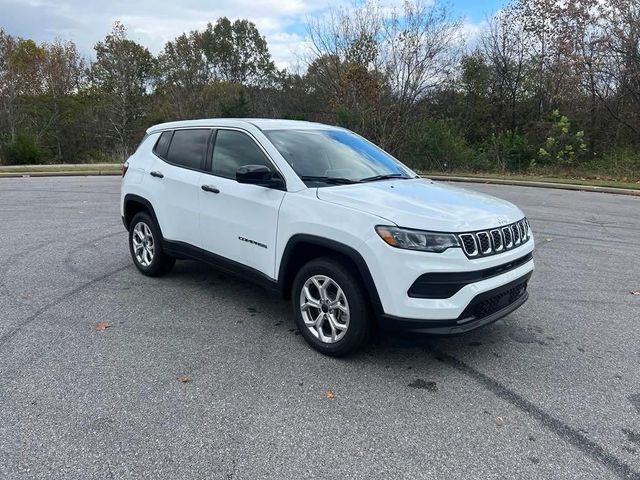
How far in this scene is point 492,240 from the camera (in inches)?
137

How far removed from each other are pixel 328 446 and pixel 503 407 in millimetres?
1218

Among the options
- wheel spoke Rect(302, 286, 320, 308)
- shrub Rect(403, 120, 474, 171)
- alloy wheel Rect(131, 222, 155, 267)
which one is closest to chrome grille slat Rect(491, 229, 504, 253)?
wheel spoke Rect(302, 286, 320, 308)

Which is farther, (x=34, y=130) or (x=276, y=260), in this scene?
(x=34, y=130)

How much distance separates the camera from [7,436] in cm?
278

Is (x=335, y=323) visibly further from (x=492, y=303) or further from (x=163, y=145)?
(x=163, y=145)

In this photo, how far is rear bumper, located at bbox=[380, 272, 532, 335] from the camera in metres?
3.31

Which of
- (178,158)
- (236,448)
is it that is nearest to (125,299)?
(178,158)

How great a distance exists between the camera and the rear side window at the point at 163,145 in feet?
17.9

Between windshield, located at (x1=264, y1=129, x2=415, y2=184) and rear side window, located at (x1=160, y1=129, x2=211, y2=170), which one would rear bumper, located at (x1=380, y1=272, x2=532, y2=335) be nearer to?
windshield, located at (x1=264, y1=129, x2=415, y2=184)

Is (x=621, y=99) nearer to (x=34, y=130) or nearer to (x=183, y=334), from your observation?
(x=183, y=334)

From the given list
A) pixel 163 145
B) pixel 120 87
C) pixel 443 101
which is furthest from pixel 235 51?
pixel 163 145

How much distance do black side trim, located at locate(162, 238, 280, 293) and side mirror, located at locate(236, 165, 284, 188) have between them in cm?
79

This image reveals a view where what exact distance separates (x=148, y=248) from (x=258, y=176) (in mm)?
2424

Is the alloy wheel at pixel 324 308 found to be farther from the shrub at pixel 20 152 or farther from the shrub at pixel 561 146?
the shrub at pixel 20 152
